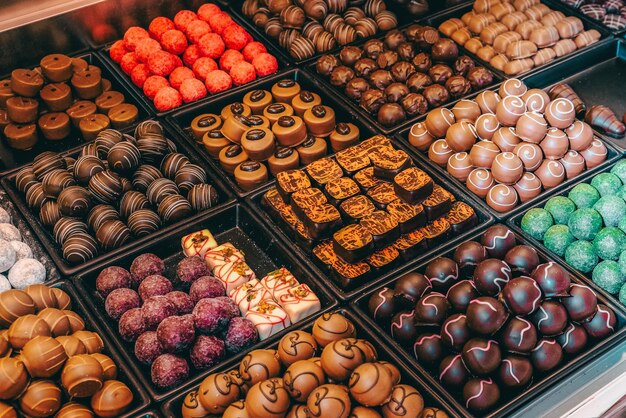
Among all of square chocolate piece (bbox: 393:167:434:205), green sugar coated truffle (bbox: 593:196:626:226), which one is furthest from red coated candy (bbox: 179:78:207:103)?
green sugar coated truffle (bbox: 593:196:626:226)

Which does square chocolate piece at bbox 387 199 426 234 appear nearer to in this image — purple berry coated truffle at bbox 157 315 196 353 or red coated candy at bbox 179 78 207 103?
purple berry coated truffle at bbox 157 315 196 353

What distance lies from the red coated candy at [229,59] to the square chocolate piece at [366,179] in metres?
0.96

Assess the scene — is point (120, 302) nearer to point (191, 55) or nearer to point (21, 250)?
point (21, 250)

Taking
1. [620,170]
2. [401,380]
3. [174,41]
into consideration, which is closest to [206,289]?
[401,380]

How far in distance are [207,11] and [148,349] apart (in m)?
1.88

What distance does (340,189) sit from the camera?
2445 mm

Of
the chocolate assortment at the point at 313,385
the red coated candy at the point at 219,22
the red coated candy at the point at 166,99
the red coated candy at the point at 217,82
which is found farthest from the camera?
the red coated candy at the point at 219,22

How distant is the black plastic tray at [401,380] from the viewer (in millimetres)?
1895

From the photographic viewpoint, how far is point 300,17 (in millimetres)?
3301

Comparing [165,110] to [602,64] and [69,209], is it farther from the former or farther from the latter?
[602,64]

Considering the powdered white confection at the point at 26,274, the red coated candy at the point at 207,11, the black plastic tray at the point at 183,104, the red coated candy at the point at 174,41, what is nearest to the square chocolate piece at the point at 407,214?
the black plastic tray at the point at 183,104

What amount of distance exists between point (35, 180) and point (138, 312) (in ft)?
2.61

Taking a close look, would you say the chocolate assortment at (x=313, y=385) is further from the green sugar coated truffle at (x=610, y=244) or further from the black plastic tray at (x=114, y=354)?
the green sugar coated truffle at (x=610, y=244)

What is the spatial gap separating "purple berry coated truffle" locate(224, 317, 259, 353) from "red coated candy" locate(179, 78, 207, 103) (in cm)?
125
